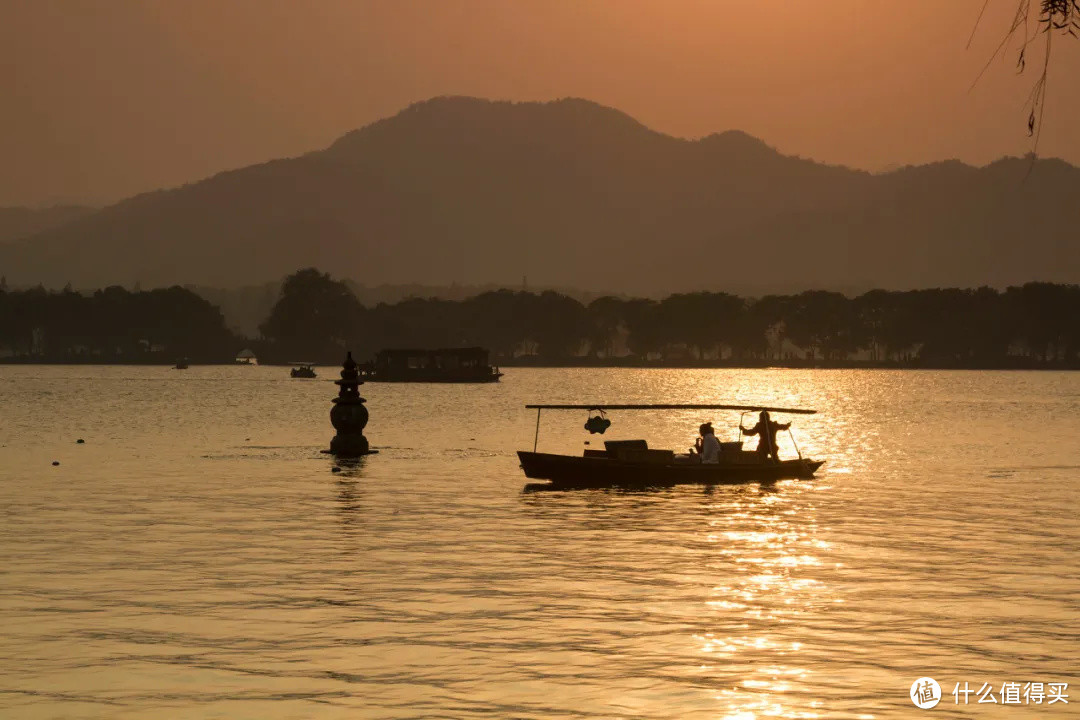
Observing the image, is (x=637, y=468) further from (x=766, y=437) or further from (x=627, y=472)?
(x=766, y=437)

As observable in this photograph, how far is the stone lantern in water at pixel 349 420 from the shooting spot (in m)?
64.3

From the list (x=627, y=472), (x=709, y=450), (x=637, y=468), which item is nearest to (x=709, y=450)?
(x=709, y=450)

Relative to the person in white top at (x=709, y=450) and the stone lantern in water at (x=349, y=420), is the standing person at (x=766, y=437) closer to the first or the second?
the person in white top at (x=709, y=450)

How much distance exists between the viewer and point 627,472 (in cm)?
5262

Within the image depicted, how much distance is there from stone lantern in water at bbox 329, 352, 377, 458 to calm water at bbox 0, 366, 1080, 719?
3782 millimetres

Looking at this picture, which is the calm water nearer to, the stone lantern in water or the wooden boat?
the wooden boat

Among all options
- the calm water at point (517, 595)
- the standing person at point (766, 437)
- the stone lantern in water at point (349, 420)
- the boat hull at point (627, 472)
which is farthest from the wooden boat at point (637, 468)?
the stone lantern in water at point (349, 420)

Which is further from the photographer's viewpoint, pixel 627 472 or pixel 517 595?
pixel 627 472

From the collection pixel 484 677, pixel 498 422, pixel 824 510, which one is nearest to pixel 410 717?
pixel 484 677

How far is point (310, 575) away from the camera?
1240 inches

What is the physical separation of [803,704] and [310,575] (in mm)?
14512

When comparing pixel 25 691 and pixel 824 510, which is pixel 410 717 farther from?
pixel 824 510

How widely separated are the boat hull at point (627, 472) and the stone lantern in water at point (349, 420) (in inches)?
501

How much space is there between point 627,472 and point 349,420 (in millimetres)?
18509
